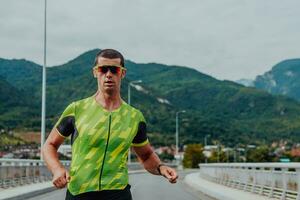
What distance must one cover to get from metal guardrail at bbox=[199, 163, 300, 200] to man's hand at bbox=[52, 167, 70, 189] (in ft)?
47.5

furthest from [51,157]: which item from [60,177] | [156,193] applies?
[156,193]

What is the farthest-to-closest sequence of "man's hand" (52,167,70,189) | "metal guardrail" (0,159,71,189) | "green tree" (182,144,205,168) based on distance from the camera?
"green tree" (182,144,205,168), "metal guardrail" (0,159,71,189), "man's hand" (52,167,70,189)

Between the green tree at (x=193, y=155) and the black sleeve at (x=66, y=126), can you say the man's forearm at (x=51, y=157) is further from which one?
the green tree at (x=193, y=155)

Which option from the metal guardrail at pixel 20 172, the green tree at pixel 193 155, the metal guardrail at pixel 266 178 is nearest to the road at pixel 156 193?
the metal guardrail at pixel 20 172

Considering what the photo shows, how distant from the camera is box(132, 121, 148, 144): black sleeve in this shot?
4.42 metres

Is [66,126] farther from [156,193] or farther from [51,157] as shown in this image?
[156,193]

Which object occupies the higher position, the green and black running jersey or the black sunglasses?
the black sunglasses

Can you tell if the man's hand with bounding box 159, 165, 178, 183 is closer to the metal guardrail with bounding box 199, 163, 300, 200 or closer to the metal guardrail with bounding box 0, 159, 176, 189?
the metal guardrail with bounding box 199, 163, 300, 200

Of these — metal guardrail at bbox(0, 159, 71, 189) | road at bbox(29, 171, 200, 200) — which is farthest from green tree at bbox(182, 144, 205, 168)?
road at bbox(29, 171, 200, 200)

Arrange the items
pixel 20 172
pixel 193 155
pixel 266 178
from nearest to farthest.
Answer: pixel 266 178, pixel 20 172, pixel 193 155

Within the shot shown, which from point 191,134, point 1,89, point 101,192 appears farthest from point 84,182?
point 191,134

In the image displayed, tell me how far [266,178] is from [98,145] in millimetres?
19588

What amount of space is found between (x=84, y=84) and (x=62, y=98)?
1834 cm

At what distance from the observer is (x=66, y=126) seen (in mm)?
4309
